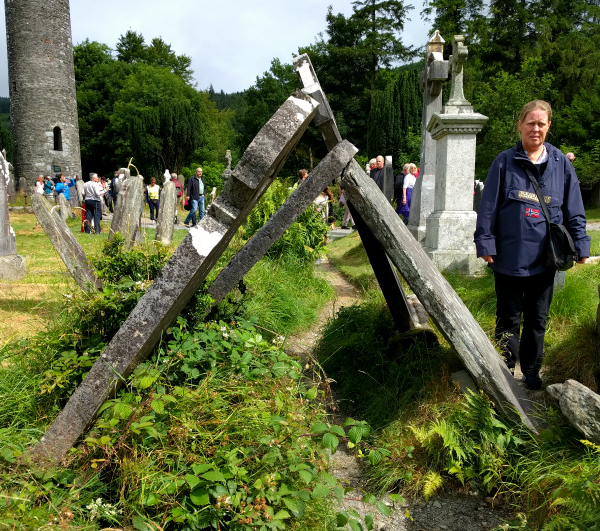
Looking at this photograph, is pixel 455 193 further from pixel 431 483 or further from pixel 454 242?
pixel 431 483

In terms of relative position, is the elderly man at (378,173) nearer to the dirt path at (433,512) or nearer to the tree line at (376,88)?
the tree line at (376,88)

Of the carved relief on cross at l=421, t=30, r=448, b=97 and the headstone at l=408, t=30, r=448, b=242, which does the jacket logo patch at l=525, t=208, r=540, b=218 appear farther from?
the carved relief on cross at l=421, t=30, r=448, b=97

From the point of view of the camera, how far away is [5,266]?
7.98m

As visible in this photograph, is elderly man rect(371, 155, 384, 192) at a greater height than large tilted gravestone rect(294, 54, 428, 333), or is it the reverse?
elderly man rect(371, 155, 384, 192)

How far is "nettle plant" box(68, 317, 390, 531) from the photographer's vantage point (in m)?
2.01

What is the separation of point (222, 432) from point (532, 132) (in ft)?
8.83

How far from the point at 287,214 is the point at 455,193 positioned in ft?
16.6

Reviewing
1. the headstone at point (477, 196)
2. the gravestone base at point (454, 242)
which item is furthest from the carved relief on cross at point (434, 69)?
the gravestone base at point (454, 242)

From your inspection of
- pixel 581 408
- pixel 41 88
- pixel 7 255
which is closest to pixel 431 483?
pixel 581 408

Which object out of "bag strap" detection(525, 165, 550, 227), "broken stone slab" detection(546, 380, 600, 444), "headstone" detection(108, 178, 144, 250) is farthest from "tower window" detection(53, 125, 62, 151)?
"broken stone slab" detection(546, 380, 600, 444)

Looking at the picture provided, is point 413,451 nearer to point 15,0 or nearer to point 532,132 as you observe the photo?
point 532,132

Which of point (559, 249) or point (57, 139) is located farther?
point (57, 139)

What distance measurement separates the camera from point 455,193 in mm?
7453

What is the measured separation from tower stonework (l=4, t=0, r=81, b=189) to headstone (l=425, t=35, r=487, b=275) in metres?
25.1
